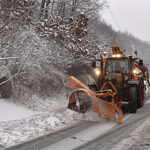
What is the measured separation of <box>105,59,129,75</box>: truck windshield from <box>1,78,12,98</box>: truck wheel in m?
3.83

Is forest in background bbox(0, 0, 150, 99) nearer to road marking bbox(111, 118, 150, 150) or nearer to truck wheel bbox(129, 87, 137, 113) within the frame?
truck wheel bbox(129, 87, 137, 113)

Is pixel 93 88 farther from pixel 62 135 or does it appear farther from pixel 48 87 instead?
pixel 62 135

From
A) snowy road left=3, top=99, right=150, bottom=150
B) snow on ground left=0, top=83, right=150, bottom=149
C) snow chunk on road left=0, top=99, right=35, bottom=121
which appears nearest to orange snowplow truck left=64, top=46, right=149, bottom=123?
snow on ground left=0, top=83, right=150, bottom=149

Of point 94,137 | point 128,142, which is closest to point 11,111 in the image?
point 94,137

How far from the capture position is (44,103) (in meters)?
8.09

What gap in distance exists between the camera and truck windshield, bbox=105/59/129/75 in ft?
26.7

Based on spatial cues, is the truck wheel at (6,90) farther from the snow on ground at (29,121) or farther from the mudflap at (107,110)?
the mudflap at (107,110)

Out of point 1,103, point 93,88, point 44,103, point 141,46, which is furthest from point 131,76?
point 141,46

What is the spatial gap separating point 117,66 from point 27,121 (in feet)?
14.5

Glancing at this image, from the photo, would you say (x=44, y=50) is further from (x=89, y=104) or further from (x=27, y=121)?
(x=27, y=121)

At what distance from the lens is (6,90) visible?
272 inches

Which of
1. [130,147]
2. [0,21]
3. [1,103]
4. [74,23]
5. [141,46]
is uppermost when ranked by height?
[141,46]

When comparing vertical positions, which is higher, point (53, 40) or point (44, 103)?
point (53, 40)

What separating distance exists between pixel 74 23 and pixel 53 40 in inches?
57.1
